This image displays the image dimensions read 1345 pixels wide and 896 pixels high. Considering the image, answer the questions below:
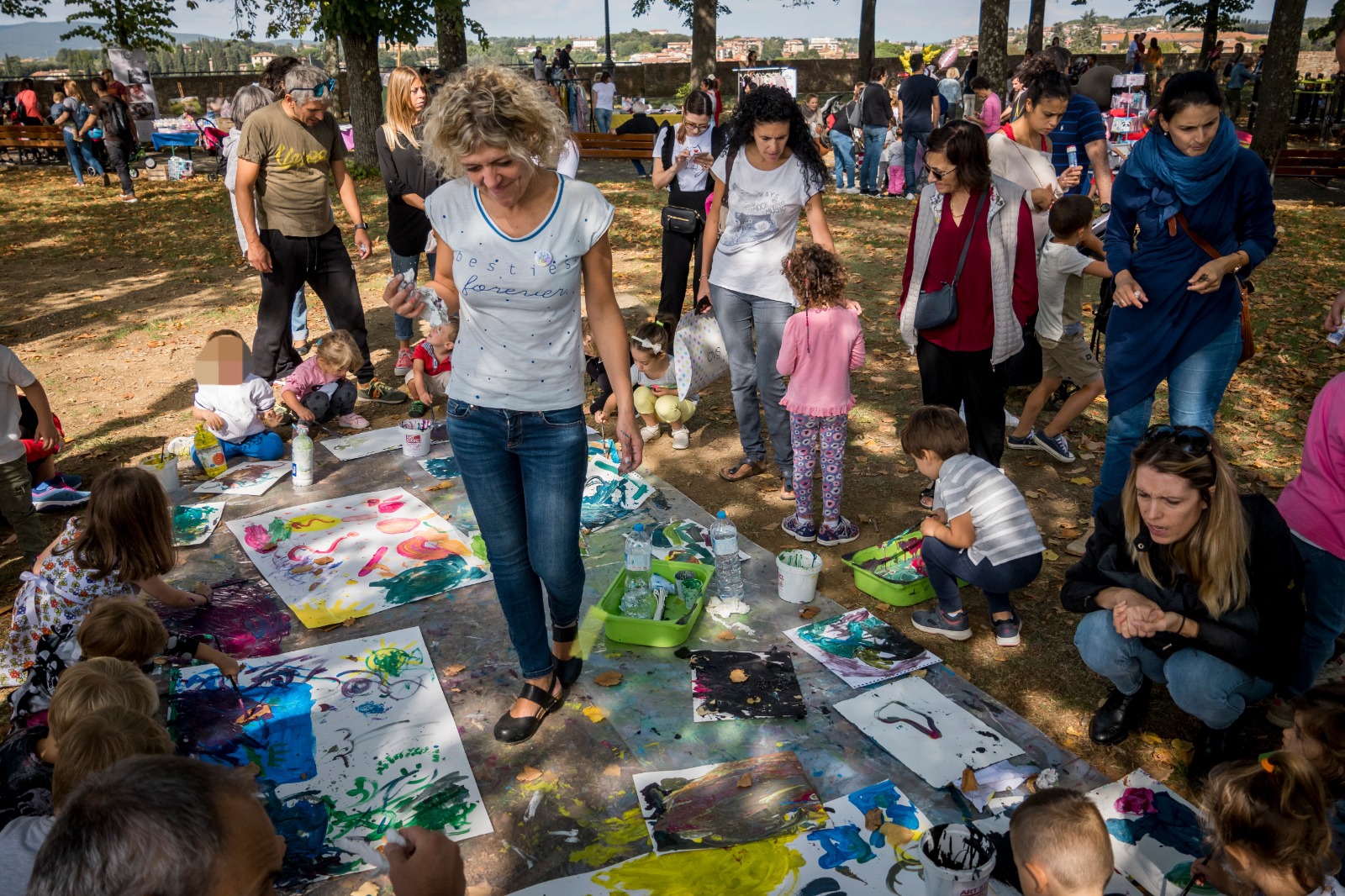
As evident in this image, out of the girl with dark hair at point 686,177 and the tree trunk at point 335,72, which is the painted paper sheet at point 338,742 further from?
the tree trunk at point 335,72

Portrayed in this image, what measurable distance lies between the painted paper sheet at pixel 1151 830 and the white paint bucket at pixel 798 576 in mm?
1344

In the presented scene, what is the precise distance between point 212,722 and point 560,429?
156 cm

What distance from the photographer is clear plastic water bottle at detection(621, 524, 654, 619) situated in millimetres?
3738

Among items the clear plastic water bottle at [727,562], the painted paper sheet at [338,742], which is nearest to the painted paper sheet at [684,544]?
the clear plastic water bottle at [727,562]

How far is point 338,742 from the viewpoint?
3.07 meters

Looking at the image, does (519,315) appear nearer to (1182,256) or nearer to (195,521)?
(1182,256)

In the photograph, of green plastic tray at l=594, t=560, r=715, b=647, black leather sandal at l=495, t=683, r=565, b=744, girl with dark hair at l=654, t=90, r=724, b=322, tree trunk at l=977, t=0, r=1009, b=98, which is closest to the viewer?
black leather sandal at l=495, t=683, r=565, b=744

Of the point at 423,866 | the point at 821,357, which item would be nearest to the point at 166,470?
the point at 821,357

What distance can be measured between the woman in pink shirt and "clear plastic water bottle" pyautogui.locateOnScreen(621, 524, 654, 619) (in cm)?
224

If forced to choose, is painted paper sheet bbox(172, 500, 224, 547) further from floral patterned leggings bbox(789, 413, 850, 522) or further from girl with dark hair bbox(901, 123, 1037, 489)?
girl with dark hair bbox(901, 123, 1037, 489)

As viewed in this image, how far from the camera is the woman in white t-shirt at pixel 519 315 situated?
8.29 ft

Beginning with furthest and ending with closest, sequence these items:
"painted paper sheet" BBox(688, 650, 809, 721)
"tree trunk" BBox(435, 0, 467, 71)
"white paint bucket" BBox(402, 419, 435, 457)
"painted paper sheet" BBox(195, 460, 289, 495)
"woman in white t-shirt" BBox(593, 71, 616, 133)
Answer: "woman in white t-shirt" BBox(593, 71, 616, 133) < "tree trunk" BBox(435, 0, 467, 71) < "white paint bucket" BBox(402, 419, 435, 457) < "painted paper sheet" BBox(195, 460, 289, 495) < "painted paper sheet" BBox(688, 650, 809, 721)

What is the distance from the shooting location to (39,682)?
2.95 m

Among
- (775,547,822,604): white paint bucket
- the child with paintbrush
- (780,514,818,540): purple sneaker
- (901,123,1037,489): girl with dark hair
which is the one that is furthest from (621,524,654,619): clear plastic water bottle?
the child with paintbrush
